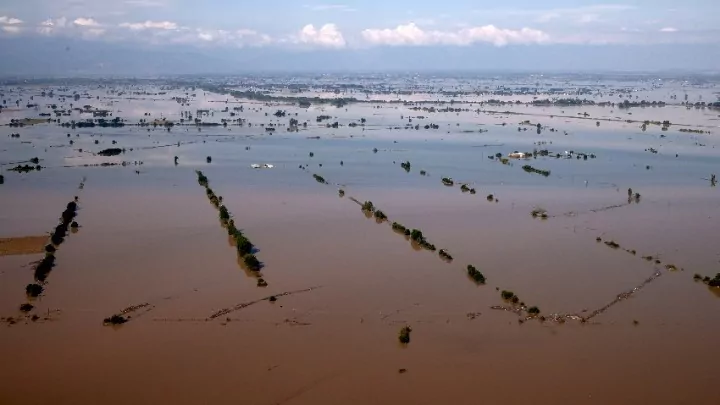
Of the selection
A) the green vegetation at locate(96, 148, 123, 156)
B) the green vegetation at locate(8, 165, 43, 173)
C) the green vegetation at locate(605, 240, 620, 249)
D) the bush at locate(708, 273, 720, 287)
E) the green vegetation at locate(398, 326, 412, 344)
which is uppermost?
the green vegetation at locate(96, 148, 123, 156)

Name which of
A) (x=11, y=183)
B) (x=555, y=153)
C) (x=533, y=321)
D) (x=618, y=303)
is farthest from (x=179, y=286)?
(x=555, y=153)

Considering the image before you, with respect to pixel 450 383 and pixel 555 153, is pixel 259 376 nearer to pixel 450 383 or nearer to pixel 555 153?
pixel 450 383

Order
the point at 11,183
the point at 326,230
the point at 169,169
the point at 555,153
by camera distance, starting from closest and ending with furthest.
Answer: the point at 326,230 → the point at 11,183 → the point at 169,169 → the point at 555,153

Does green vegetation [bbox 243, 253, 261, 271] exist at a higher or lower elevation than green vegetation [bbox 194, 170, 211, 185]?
lower

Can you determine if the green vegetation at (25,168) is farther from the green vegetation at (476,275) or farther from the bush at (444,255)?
the green vegetation at (476,275)

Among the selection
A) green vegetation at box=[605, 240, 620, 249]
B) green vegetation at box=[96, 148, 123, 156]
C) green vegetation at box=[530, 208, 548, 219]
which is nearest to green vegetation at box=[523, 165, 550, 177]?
green vegetation at box=[530, 208, 548, 219]

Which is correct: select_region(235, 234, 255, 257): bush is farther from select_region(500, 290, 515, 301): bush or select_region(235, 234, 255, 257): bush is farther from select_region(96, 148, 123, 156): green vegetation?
select_region(96, 148, 123, 156): green vegetation
